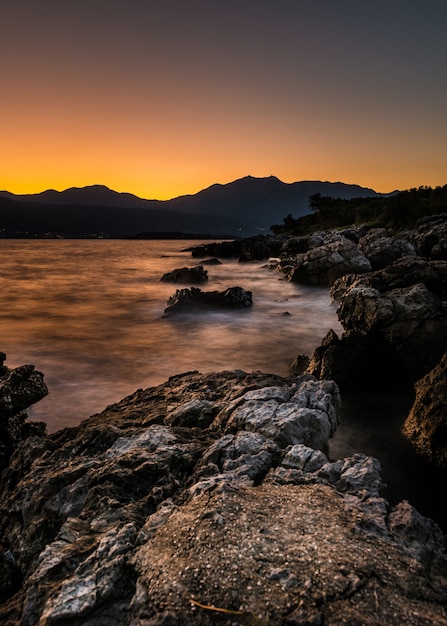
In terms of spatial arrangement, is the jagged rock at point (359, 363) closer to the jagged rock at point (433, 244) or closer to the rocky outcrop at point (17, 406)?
the rocky outcrop at point (17, 406)

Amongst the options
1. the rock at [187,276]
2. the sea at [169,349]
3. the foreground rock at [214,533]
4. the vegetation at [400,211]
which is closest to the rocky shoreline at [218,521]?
the foreground rock at [214,533]

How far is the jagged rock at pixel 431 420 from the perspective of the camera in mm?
6988

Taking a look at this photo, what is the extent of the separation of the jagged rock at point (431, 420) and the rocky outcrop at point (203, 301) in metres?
16.9

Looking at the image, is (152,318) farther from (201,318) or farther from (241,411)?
(241,411)

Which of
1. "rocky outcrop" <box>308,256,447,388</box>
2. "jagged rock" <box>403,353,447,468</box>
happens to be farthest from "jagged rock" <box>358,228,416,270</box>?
"jagged rock" <box>403,353,447,468</box>

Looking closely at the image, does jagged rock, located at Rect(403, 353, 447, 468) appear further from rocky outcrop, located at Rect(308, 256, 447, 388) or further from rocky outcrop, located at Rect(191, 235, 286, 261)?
rocky outcrop, located at Rect(191, 235, 286, 261)

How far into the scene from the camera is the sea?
7.60 meters

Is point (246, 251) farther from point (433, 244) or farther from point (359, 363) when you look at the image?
point (359, 363)

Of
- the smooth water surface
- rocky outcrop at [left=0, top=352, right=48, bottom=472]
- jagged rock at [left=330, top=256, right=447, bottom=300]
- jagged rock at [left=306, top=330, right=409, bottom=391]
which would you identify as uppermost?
jagged rock at [left=330, top=256, right=447, bottom=300]

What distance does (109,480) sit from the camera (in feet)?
15.7

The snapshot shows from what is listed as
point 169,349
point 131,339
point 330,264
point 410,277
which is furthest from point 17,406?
point 330,264

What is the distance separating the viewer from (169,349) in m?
17.2

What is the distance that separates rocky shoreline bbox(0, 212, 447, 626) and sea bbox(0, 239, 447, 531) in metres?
1.00

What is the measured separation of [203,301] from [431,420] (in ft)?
59.9
